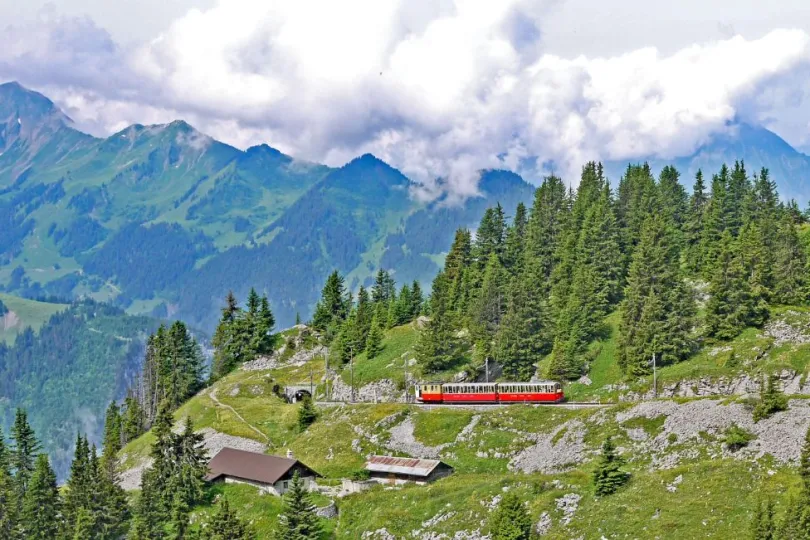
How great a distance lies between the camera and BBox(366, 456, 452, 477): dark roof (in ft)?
259

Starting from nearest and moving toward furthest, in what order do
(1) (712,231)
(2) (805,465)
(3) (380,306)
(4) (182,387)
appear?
1. (2) (805,465)
2. (1) (712,231)
3. (4) (182,387)
4. (3) (380,306)

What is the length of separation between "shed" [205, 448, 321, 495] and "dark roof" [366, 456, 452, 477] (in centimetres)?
757

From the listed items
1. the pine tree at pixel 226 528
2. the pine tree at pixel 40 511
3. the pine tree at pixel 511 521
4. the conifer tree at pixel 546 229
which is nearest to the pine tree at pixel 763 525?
the pine tree at pixel 511 521

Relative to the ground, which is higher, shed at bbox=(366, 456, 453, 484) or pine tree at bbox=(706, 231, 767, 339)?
pine tree at bbox=(706, 231, 767, 339)

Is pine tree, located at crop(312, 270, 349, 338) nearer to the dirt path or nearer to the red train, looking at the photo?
the dirt path

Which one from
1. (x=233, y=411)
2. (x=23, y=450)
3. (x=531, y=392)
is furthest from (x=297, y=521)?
(x=23, y=450)

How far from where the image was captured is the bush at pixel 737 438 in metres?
63.1

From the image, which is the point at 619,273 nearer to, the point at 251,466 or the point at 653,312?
the point at 653,312

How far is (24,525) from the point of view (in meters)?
87.4

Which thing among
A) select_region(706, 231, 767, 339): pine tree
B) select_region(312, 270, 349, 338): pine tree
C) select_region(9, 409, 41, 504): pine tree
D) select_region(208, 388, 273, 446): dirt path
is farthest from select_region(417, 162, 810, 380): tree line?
select_region(9, 409, 41, 504): pine tree

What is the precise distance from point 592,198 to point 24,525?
110 meters

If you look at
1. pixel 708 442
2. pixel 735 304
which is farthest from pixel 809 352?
pixel 708 442

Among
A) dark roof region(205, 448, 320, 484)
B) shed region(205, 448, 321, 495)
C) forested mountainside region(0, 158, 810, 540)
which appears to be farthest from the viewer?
dark roof region(205, 448, 320, 484)

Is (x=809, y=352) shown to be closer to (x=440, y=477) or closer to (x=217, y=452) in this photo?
(x=440, y=477)
